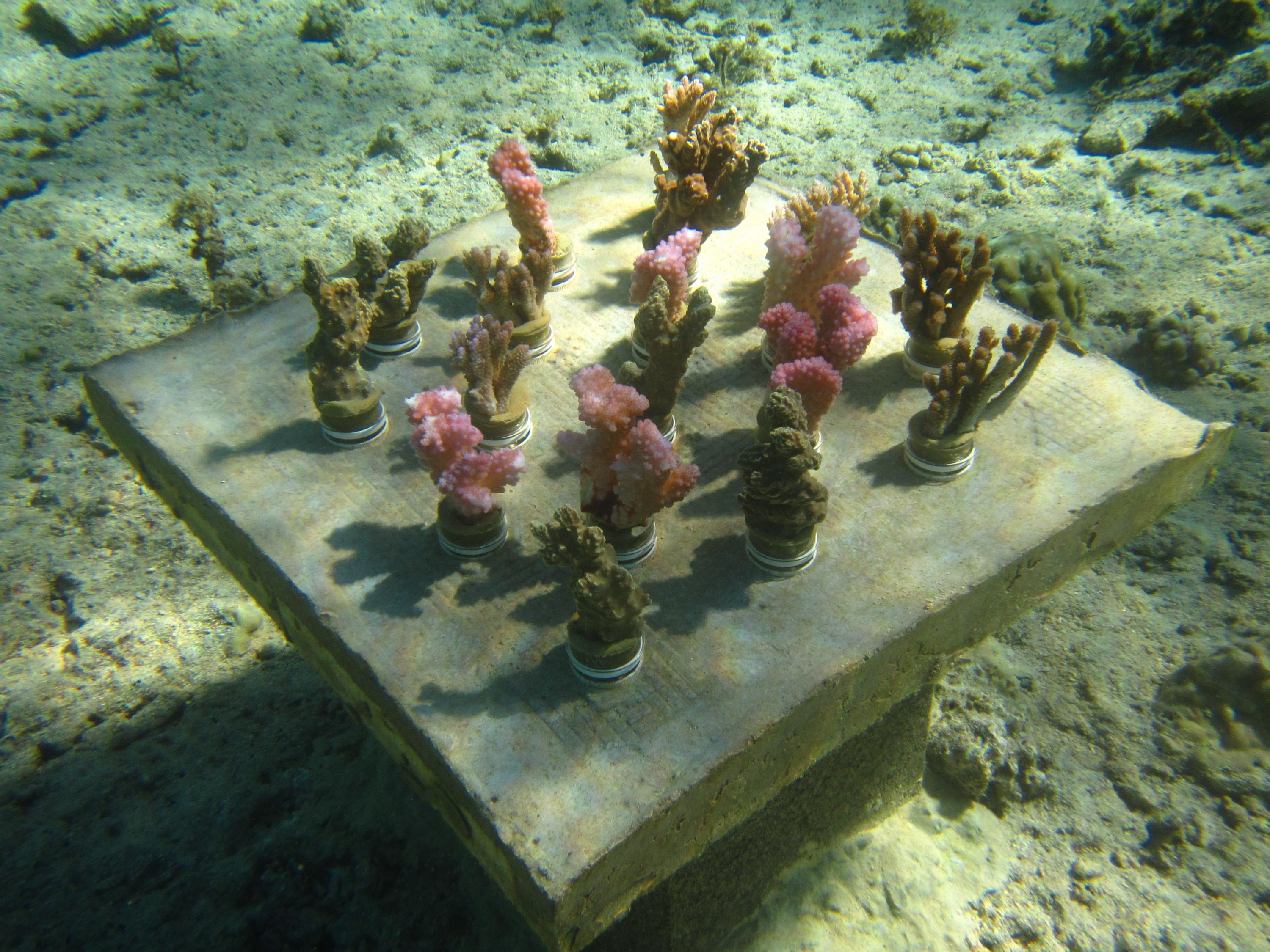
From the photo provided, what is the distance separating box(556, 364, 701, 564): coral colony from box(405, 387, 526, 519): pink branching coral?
220mm

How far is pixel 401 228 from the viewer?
3.71m

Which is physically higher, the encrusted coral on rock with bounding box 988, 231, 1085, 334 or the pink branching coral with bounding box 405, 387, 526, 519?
the pink branching coral with bounding box 405, 387, 526, 519

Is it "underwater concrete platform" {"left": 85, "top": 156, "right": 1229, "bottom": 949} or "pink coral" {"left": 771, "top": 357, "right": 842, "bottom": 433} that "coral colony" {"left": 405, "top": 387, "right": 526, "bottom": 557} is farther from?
"pink coral" {"left": 771, "top": 357, "right": 842, "bottom": 433}

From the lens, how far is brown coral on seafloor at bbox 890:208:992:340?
3.24 m

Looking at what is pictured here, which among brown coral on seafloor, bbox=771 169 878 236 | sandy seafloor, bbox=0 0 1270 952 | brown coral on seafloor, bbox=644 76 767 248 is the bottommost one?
sandy seafloor, bbox=0 0 1270 952

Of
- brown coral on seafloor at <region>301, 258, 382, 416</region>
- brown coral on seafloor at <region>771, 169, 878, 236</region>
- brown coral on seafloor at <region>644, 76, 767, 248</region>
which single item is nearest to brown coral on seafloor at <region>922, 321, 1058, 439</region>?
brown coral on seafloor at <region>771, 169, 878, 236</region>

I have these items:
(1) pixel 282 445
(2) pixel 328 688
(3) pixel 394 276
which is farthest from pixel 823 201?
(2) pixel 328 688

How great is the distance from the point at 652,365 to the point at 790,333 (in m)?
0.60

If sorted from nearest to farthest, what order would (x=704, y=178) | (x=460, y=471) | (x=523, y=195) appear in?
(x=460, y=471)
(x=523, y=195)
(x=704, y=178)

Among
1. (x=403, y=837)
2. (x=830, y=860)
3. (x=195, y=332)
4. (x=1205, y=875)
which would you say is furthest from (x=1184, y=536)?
(x=195, y=332)

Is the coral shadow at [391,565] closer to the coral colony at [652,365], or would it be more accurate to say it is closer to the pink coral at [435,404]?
the coral colony at [652,365]

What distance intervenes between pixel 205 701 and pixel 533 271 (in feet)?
7.36

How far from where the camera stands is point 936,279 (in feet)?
10.9

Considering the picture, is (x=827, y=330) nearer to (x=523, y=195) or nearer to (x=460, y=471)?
(x=523, y=195)
